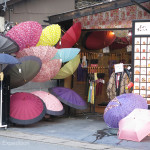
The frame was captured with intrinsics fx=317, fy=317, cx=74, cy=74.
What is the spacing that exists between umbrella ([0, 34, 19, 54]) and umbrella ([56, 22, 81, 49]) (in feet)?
8.08

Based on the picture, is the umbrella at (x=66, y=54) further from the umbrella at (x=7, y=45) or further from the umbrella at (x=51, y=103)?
the umbrella at (x=7, y=45)

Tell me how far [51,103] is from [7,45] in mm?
2378

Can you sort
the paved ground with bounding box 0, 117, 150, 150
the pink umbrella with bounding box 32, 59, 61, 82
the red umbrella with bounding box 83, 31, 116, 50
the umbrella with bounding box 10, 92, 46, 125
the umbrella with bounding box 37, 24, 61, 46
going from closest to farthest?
the paved ground with bounding box 0, 117, 150, 150 → the umbrella with bounding box 10, 92, 46, 125 → the pink umbrella with bounding box 32, 59, 61, 82 → the umbrella with bounding box 37, 24, 61, 46 → the red umbrella with bounding box 83, 31, 116, 50

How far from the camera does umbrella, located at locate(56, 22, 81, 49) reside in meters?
11.0

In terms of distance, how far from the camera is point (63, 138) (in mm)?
8180

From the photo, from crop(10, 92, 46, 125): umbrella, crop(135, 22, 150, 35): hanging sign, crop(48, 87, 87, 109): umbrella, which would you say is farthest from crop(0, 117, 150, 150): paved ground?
crop(135, 22, 150, 35): hanging sign

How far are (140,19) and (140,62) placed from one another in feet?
4.43

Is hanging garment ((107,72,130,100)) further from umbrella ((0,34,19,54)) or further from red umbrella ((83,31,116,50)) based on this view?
umbrella ((0,34,19,54))

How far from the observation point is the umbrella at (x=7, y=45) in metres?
8.70

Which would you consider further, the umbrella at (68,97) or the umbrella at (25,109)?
the umbrella at (68,97)

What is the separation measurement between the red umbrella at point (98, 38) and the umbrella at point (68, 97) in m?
2.41

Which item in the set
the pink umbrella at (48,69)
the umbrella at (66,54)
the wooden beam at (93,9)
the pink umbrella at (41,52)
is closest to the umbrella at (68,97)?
the pink umbrella at (48,69)

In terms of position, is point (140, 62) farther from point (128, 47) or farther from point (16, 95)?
point (16, 95)

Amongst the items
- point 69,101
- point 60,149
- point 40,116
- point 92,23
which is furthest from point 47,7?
point 60,149
